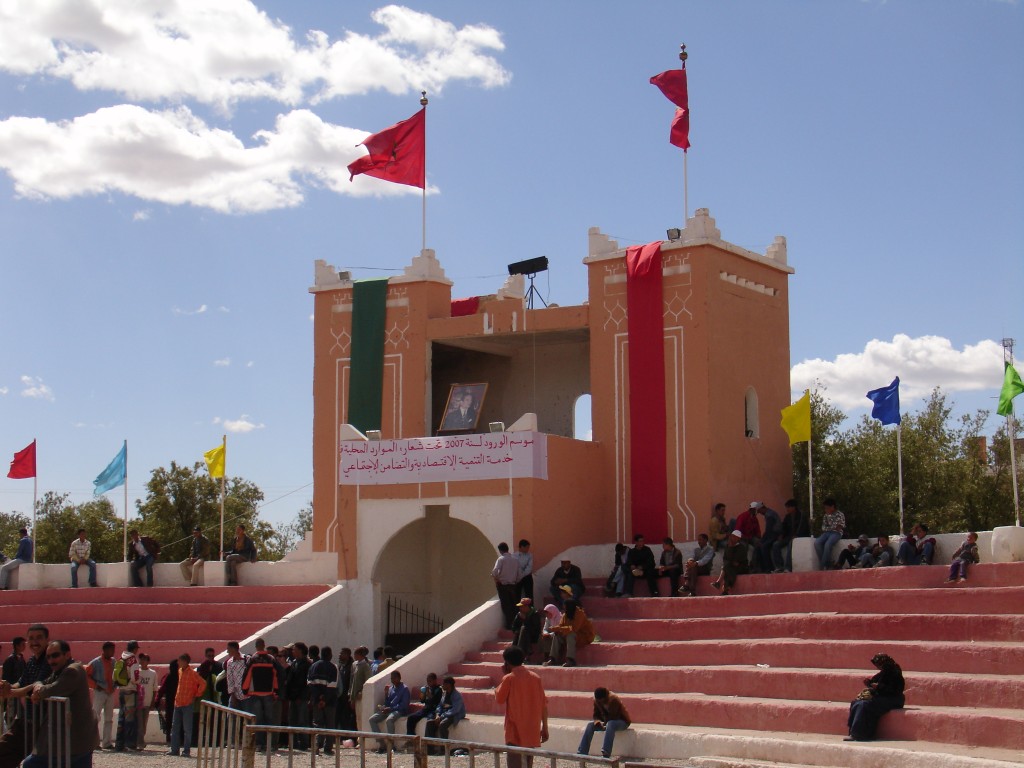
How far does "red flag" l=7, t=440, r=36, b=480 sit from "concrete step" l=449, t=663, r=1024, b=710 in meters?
12.9

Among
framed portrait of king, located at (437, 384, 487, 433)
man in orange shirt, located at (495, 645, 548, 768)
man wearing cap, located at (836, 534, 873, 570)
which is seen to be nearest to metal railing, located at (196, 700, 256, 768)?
man in orange shirt, located at (495, 645, 548, 768)

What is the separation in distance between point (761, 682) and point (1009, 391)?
665cm

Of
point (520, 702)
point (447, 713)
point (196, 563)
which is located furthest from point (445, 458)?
point (520, 702)

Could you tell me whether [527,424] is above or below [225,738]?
above

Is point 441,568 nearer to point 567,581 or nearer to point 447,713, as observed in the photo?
point 567,581

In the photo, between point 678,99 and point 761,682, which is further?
point 678,99

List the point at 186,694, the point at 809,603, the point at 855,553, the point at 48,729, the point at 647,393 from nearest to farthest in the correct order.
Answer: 1. the point at 48,729
2. the point at 186,694
3. the point at 809,603
4. the point at 855,553
5. the point at 647,393

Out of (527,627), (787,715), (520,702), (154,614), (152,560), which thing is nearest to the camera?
(520,702)

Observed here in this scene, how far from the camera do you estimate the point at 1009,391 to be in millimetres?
20688

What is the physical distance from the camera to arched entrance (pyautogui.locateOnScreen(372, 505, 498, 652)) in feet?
84.4

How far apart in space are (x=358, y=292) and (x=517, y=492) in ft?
20.3

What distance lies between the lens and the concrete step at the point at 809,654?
15.7 m

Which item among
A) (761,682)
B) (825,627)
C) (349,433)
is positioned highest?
(349,433)

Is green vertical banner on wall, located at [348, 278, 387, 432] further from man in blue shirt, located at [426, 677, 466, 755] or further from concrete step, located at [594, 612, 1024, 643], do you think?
man in blue shirt, located at [426, 677, 466, 755]
